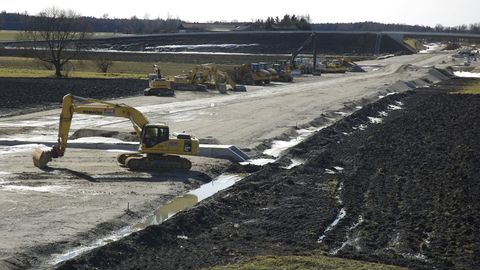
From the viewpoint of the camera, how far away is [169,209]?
21922mm

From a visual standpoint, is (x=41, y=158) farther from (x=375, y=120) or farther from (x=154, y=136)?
(x=375, y=120)

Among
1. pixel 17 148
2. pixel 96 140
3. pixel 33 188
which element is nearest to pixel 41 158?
pixel 33 188

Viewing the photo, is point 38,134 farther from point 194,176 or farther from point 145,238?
point 145,238

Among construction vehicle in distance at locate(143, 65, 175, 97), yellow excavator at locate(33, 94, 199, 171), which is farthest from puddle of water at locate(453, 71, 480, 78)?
yellow excavator at locate(33, 94, 199, 171)

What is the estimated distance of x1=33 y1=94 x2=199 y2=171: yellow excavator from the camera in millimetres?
26172

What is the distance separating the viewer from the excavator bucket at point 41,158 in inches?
1037

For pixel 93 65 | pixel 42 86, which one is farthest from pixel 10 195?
pixel 93 65

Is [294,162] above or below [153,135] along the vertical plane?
below

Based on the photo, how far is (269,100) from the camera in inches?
2249

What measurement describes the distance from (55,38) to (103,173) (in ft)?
207

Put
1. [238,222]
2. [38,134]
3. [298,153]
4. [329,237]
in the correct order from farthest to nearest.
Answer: [38,134]
[298,153]
[238,222]
[329,237]


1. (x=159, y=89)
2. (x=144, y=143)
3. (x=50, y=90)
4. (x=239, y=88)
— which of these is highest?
(x=144, y=143)

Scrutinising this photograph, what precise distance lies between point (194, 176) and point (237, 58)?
106m

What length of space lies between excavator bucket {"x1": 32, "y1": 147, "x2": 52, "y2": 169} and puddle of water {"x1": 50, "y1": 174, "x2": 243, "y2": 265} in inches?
206
